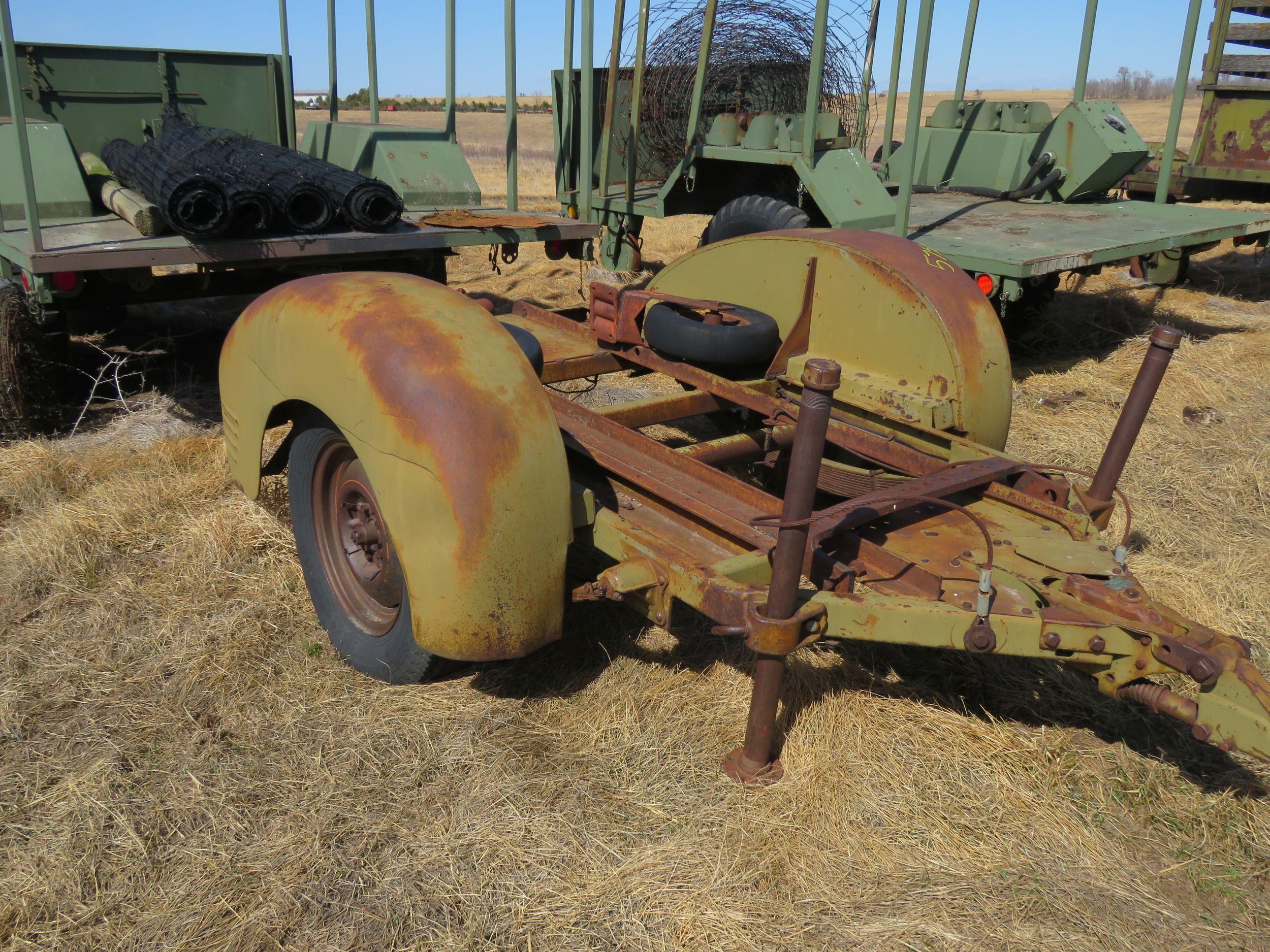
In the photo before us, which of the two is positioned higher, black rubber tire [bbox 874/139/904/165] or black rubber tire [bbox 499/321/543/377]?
black rubber tire [bbox 874/139/904/165]

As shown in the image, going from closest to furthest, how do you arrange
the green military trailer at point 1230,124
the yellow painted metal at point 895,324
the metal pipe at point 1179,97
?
the yellow painted metal at point 895,324 → the metal pipe at point 1179,97 → the green military trailer at point 1230,124

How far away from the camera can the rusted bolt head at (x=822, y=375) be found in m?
2.08

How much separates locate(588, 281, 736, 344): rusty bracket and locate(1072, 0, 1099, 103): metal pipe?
6211 millimetres

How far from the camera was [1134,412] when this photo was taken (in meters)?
2.83

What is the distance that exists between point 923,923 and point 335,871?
4.46 ft

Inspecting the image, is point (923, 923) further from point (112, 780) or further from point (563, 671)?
point (112, 780)

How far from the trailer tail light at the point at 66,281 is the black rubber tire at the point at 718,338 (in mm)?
2686

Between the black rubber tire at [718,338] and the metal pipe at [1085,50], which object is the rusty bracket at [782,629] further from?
the metal pipe at [1085,50]

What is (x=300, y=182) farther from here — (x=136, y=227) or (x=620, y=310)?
(x=620, y=310)

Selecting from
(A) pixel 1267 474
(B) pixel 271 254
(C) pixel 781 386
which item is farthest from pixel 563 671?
(A) pixel 1267 474

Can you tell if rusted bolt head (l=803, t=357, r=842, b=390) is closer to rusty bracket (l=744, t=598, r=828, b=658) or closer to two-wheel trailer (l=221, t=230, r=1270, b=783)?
two-wheel trailer (l=221, t=230, r=1270, b=783)

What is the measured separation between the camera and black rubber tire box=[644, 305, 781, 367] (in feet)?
12.3

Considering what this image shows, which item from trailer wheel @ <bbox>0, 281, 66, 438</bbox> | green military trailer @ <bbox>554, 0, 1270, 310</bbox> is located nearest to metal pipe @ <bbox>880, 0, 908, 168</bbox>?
green military trailer @ <bbox>554, 0, 1270, 310</bbox>

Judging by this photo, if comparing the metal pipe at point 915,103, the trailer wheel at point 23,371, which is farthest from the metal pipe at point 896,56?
the trailer wheel at point 23,371
